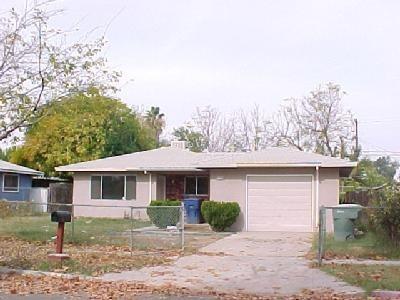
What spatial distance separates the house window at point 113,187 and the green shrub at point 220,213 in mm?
7480

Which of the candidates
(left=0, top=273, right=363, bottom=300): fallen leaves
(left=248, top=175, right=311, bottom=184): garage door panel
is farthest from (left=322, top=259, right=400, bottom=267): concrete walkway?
(left=248, top=175, right=311, bottom=184): garage door panel

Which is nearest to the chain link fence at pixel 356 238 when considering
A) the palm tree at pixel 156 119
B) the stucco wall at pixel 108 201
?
the stucco wall at pixel 108 201

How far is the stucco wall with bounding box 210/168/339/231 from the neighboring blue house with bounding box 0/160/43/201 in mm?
17443

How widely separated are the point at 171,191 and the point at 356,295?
21.2 meters

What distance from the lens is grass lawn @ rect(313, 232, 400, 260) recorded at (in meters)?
15.8

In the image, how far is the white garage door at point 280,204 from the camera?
24641mm

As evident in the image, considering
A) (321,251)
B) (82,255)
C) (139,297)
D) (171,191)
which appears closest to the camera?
(139,297)

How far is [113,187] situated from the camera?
3197 cm

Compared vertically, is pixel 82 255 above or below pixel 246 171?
below

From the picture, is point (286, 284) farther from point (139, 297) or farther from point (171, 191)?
point (171, 191)

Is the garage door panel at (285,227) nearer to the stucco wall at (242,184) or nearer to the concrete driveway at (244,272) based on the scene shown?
the stucco wall at (242,184)

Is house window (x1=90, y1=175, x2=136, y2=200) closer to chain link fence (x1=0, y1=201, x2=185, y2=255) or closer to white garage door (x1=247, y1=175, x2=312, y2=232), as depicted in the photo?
chain link fence (x1=0, y1=201, x2=185, y2=255)

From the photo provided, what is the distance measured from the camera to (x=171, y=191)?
105 ft

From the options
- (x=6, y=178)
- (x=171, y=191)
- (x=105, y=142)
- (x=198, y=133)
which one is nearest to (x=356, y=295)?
(x=171, y=191)
